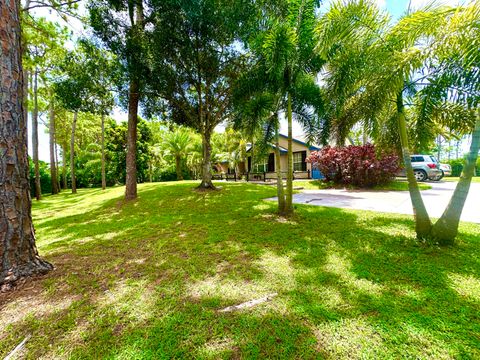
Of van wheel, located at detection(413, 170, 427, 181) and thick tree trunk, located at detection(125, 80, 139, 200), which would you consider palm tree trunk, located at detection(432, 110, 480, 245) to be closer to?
thick tree trunk, located at detection(125, 80, 139, 200)

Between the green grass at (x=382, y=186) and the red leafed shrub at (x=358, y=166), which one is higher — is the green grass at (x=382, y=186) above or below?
below

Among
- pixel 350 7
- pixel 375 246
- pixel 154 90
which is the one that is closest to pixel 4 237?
pixel 375 246

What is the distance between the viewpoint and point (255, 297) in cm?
251

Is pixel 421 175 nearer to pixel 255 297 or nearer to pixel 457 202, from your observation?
pixel 457 202

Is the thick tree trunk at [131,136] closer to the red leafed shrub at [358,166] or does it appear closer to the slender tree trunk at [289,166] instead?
the slender tree trunk at [289,166]

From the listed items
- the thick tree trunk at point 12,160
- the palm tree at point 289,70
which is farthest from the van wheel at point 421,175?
the thick tree trunk at point 12,160

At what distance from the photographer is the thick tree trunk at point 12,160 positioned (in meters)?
2.63

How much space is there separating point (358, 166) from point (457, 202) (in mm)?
8428

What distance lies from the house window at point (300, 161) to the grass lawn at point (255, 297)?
1548 centimetres

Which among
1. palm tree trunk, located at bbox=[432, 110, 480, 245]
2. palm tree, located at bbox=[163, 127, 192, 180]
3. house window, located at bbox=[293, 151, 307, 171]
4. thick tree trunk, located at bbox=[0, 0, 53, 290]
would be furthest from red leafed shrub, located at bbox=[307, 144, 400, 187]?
palm tree, located at bbox=[163, 127, 192, 180]

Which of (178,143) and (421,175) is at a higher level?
(178,143)

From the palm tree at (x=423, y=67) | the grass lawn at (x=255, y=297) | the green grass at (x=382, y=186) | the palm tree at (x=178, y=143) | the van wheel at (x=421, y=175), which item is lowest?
the grass lawn at (x=255, y=297)

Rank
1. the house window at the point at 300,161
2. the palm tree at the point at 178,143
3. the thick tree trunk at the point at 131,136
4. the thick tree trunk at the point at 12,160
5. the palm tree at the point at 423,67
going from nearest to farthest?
the thick tree trunk at the point at 12,160
the palm tree at the point at 423,67
the thick tree trunk at the point at 131,136
the house window at the point at 300,161
the palm tree at the point at 178,143

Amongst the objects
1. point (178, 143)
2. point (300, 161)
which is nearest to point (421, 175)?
point (300, 161)
